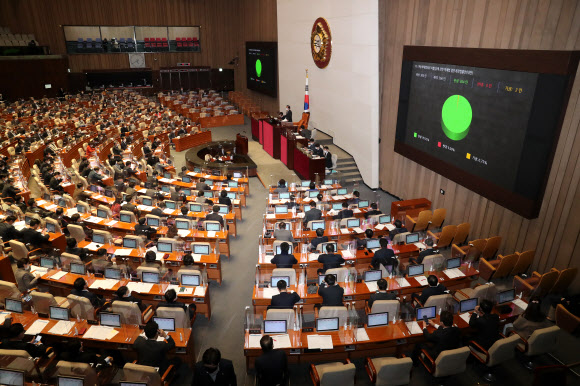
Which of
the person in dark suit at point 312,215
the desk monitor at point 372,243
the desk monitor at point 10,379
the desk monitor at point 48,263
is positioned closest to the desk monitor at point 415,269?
the desk monitor at point 372,243

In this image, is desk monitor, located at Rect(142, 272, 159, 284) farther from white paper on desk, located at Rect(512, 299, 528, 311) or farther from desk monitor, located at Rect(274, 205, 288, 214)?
white paper on desk, located at Rect(512, 299, 528, 311)

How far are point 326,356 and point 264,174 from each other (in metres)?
10.6

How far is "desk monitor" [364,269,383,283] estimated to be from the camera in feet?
26.3

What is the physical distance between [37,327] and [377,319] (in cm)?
588

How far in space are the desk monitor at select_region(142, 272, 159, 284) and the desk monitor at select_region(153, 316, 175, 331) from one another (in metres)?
1.40

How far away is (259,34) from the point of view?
27.4m

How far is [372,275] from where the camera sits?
8.06 meters

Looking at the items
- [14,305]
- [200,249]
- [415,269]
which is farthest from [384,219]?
[14,305]

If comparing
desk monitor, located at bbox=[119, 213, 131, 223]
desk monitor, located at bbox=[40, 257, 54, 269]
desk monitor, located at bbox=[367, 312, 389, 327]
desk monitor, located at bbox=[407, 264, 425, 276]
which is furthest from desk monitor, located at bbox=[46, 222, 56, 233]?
desk monitor, located at bbox=[407, 264, 425, 276]

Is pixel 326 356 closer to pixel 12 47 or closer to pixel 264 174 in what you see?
pixel 264 174

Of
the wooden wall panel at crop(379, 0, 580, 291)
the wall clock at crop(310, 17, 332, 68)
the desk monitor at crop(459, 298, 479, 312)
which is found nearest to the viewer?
the desk monitor at crop(459, 298, 479, 312)

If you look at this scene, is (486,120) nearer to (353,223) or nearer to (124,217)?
(353,223)

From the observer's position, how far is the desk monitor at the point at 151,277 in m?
7.86

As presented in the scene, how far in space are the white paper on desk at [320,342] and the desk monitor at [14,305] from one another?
205 inches
